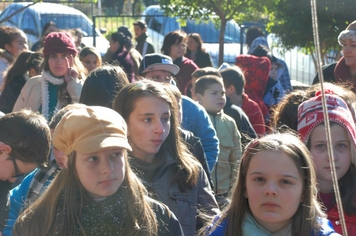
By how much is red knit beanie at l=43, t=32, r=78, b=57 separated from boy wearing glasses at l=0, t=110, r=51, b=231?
1939mm

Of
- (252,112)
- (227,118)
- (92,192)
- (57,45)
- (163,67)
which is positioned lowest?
(252,112)

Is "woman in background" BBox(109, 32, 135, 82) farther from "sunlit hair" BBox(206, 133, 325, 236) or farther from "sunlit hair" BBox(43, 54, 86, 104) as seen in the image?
"sunlit hair" BBox(206, 133, 325, 236)

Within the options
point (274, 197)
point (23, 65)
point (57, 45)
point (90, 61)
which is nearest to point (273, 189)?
point (274, 197)

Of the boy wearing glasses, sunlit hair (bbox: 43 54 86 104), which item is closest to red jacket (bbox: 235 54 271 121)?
sunlit hair (bbox: 43 54 86 104)

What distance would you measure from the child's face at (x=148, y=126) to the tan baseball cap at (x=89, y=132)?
623 millimetres

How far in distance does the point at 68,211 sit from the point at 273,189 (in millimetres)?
860

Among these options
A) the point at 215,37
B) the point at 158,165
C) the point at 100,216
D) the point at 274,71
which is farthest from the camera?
the point at 215,37

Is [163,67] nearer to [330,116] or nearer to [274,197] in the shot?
[330,116]

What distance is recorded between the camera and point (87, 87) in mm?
3973

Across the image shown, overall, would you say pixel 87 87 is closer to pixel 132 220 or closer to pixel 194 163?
pixel 194 163

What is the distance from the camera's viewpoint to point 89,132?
254 centimetres

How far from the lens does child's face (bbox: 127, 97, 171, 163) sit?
327 centimetres

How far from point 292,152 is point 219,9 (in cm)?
932

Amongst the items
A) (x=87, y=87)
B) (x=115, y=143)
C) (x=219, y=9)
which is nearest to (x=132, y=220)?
(x=115, y=143)
